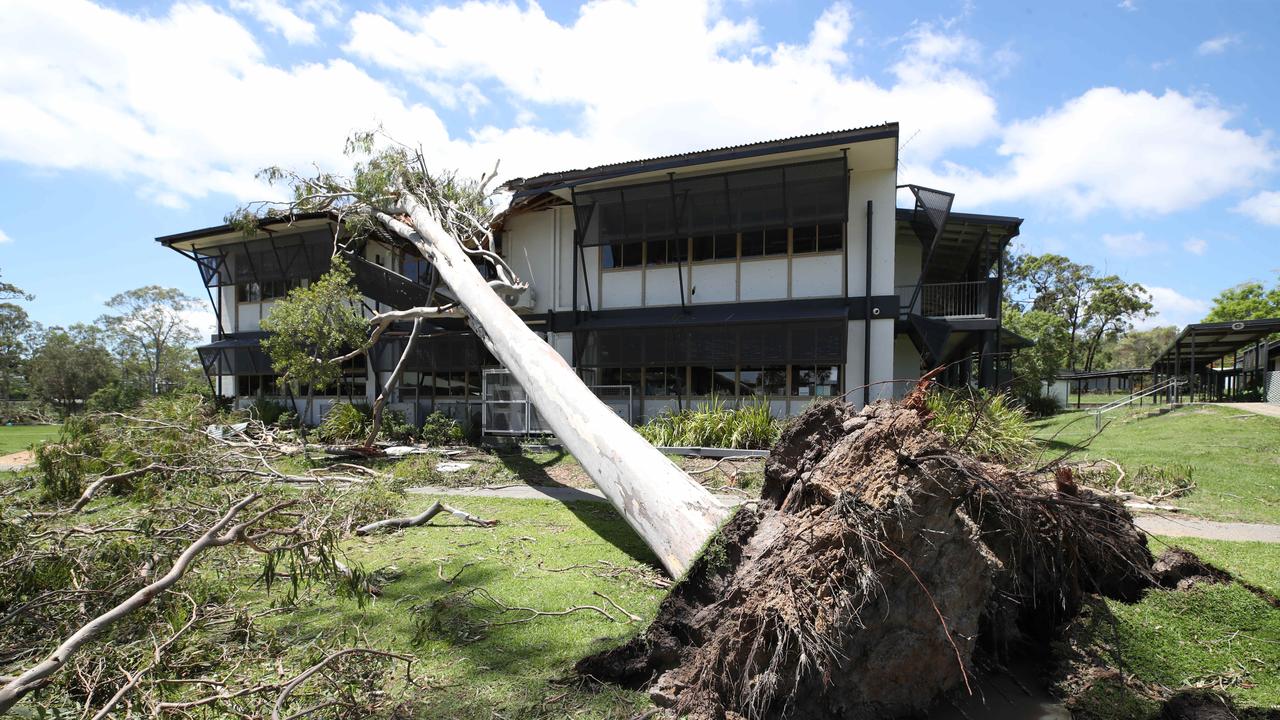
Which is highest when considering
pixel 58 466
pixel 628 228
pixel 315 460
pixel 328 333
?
pixel 628 228

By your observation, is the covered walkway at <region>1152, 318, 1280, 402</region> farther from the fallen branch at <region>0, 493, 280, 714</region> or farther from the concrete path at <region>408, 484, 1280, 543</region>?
the fallen branch at <region>0, 493, 280, 714</region>

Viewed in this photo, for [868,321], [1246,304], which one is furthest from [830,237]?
[1246,304]

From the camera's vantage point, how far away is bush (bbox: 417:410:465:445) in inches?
552

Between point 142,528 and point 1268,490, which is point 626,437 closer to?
point 142,528

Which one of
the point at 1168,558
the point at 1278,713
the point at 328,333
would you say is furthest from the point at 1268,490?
the point at 328,333

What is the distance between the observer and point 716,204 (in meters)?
13.7

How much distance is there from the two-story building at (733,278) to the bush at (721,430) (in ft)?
5.10

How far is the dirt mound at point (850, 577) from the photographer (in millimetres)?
2863

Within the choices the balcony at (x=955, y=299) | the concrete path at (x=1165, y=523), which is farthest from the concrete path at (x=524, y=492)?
the balcony at (x=955, y=299)

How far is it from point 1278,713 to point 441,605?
5.04m

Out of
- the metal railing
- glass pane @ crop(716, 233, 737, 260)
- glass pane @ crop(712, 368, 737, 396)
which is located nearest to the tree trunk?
glass pane @ crop(712, 368, 737, 396)

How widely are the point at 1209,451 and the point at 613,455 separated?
1247cm

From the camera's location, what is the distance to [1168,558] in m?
4.37

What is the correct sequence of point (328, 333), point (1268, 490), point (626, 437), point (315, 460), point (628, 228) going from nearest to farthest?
point (626, 437), point (1268, 490), point (315, 460), point (328, 333), point (628, 228)
